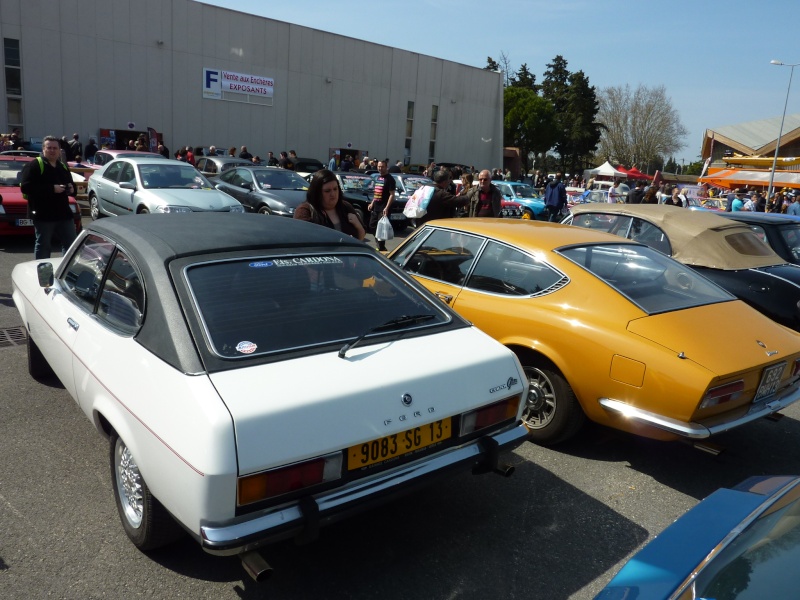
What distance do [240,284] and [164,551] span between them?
1311 mm

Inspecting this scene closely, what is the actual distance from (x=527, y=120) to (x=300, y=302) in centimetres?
5167

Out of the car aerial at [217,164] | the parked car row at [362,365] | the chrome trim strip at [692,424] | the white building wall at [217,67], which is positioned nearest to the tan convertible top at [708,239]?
the parked car row at [362,365]

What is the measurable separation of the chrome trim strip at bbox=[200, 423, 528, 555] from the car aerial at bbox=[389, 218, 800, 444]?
1163 millimetres

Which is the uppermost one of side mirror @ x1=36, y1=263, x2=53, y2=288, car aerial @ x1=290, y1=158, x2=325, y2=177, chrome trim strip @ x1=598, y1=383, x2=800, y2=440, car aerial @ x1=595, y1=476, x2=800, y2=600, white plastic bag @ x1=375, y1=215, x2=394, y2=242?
car aerial @ x1=290, y1=158, x2=325, y2=177

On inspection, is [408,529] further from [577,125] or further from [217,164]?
[577,125]

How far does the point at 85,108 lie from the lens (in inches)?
994

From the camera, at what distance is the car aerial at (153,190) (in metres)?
10.8

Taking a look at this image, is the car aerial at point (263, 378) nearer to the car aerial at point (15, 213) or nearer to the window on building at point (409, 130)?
the car aerial at point (15, 213)

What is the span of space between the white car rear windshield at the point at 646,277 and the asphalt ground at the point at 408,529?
1.02 m

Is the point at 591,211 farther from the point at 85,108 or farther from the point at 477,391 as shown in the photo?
the point at 85,108

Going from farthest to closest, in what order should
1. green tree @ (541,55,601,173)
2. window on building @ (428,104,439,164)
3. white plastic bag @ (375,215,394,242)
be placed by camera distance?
1. green tree @ (541,55,601,173)
2. window on building @ (428,104,439,164)
3. white plastic bag @ (375,215,394,242)

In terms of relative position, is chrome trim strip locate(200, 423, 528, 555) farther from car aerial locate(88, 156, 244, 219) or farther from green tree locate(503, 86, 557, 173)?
green tree locate(503, 86, 557, 173)

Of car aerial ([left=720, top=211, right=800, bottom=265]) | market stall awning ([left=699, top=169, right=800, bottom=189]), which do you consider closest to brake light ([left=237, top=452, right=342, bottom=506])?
car aerial ([left=720, top=211, right=800, bottom=265])

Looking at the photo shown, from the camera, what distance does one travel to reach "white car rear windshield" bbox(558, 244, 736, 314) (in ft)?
14.3
